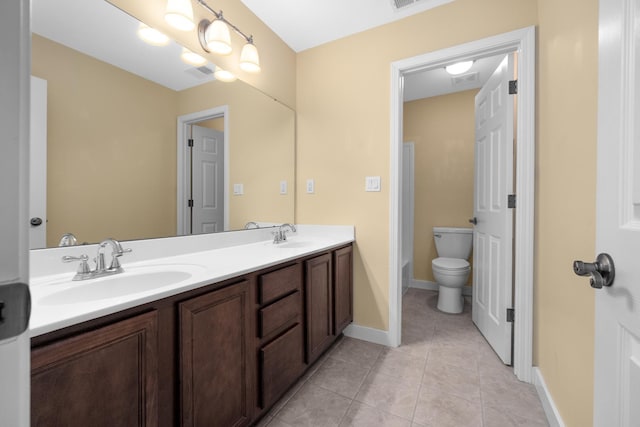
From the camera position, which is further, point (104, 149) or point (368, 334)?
point (368, 334)

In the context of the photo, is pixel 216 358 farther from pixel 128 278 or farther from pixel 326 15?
pixel 326 15

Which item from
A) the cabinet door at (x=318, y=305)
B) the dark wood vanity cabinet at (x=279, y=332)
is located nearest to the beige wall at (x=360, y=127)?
the cabinet door at (x=318, y=305)

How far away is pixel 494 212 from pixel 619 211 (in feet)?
4.69

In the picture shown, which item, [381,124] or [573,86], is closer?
[573,86]

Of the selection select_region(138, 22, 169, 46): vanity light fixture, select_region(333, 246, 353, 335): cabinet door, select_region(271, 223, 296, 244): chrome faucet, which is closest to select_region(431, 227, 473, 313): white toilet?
select_region(333, 246, 353, 335): cabinet door

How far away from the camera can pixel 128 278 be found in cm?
105

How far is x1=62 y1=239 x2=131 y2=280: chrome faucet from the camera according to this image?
100cm

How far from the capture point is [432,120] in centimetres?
324

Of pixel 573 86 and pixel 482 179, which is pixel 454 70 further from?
pixel 573 86

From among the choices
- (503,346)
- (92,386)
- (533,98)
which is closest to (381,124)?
(533,98)

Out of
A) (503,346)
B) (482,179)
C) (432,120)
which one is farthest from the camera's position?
(432,120)

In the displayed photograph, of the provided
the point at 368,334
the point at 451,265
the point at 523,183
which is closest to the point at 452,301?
the point at 451,265

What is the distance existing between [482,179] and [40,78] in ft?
8.39

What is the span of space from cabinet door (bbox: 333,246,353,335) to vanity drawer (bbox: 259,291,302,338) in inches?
16.8
